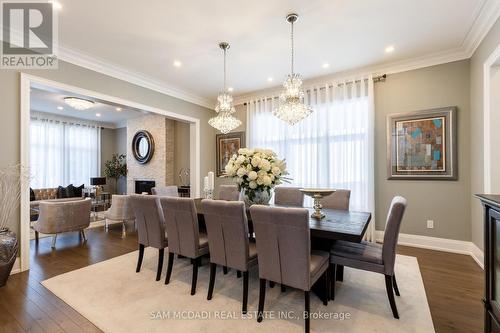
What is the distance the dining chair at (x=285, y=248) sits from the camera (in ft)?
5.77

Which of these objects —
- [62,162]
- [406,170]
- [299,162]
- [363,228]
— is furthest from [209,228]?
[62,162]

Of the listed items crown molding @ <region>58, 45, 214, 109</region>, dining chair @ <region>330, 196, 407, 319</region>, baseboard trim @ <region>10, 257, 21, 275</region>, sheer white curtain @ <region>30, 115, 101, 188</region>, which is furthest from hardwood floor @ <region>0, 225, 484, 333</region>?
sheer white curtain @ <region>30, 115, 101, 188</region>

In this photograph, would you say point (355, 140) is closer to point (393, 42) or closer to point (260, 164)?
point (393, 42)

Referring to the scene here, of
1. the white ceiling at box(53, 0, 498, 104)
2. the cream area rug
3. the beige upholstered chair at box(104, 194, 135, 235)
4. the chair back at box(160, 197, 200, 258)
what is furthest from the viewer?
the beige upholstered chair at box(104, 194, 135, 235)

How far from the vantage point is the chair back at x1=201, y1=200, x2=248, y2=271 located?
2.09 m

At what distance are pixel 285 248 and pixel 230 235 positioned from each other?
553mm

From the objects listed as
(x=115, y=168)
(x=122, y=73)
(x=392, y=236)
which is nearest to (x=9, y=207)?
(x=122, y=73)

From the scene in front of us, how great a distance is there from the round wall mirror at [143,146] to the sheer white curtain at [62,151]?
2147mm

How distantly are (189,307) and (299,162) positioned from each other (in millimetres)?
3304

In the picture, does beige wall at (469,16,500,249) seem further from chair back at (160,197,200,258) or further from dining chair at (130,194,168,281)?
dining chair at (130,194,168,281)

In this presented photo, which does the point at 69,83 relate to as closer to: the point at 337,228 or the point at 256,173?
the point at 256,173

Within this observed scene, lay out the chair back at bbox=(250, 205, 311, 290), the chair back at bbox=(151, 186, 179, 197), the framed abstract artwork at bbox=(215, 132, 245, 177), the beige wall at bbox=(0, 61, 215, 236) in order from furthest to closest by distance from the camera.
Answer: the framed abstract artwork at bbox=(215, 132, 245, 177) → the chair back at bbox=(151, 186, 179, 197) → the beige wall at bbox=(0, 61, 215, 236) → the chair back at bbox=(250, 205, 311, 290)

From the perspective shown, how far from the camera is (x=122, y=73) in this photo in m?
4.03

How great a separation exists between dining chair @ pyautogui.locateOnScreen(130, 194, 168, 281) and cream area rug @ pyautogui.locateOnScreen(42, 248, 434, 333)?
1.29 feet
